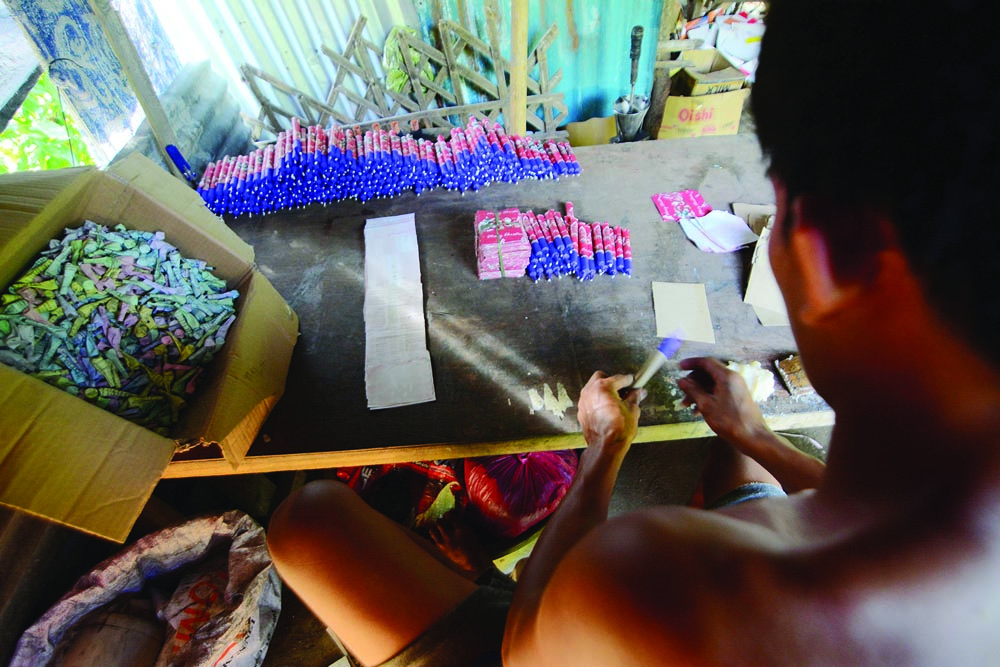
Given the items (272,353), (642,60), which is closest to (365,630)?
(272,353)

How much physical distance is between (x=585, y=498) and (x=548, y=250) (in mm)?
1087

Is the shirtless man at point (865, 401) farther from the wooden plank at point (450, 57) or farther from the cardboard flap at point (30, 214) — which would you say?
the wooden plank at point (450, 57)

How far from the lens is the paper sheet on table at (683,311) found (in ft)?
5.69

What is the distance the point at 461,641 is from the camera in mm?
1220

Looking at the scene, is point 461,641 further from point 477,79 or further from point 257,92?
point 257,92

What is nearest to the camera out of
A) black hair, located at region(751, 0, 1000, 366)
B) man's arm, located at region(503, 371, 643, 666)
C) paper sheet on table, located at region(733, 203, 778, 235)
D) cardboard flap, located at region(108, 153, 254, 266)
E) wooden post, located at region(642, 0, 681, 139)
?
black hair, located at region(751, 0, 1000, 366)

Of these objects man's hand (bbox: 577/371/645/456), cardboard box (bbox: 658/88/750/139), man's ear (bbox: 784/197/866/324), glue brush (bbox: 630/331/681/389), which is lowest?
cardboard box (bbox: 658/88/750/139)

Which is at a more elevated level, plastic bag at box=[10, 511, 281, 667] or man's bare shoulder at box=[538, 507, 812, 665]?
man's bare shoulder at box=[538, 507, 812, 665]

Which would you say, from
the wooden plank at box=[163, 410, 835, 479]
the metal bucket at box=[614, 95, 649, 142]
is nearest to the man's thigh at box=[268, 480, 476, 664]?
the wooden plank at box=[163, 410, 835, 479]

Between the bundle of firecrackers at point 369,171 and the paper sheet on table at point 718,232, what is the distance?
712 millimetres

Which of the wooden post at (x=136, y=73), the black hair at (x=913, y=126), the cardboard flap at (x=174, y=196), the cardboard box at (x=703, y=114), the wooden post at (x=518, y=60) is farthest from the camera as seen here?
the cardboard box at (x=703, y=114)

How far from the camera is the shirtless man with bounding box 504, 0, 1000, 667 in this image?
45 centimetres

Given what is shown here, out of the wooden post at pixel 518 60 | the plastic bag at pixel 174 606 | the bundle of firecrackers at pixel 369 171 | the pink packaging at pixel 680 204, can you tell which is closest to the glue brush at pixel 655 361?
the pink packaging at pixel 680 204

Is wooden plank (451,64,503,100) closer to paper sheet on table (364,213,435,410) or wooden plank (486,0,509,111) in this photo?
wooden plank (486,0,509,111)
